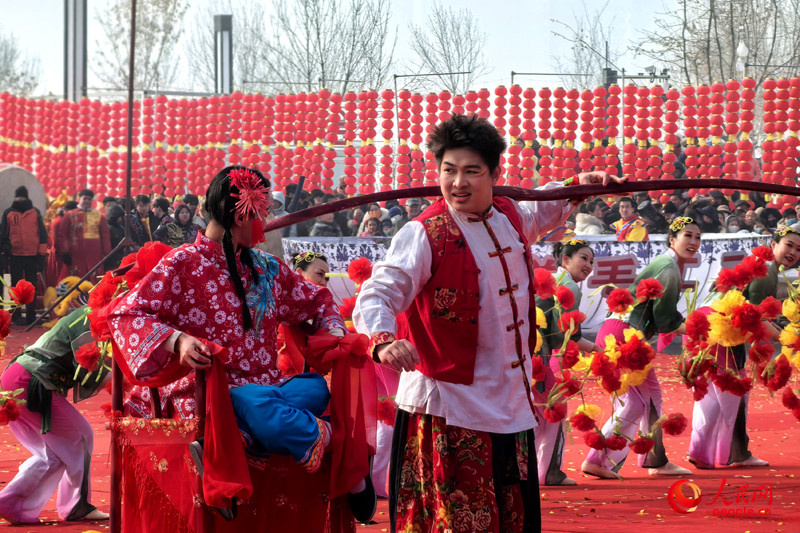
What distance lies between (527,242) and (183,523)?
54.9 inches

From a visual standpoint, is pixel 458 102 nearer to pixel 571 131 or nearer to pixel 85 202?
pixel 571 131

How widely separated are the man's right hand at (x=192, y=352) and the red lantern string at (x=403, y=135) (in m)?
10.6

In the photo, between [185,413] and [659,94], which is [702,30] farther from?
[185,413]

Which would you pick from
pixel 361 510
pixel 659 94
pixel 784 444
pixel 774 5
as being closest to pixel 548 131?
pixel 659 94

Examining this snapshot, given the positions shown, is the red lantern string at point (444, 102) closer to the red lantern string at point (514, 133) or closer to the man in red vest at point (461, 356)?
the red lantern string at point (514, 133)

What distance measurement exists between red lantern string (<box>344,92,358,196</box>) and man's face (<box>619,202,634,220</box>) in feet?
13.2

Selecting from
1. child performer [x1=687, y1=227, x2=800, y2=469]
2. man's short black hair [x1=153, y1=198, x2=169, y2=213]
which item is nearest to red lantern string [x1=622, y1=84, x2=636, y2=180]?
man's short black hair [x1=153, y1=198, x2=169, y2=213]

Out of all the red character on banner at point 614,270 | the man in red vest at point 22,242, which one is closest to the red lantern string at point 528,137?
the red character on banner at point 614,270

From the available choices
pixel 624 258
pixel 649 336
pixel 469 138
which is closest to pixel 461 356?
pixel 469 138

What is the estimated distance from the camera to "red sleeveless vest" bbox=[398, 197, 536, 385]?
287 cm

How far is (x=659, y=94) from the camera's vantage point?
1261cm

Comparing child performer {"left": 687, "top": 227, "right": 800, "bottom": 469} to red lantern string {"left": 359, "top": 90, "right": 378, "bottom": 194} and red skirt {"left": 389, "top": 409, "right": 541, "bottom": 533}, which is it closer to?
red skirt {"left": 389, "top": 409, "right": 541, "bottom": 533}

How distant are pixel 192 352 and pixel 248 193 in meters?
0.55

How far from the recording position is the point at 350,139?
13.5 meters
